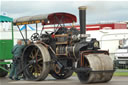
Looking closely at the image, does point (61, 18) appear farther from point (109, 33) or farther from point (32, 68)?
point (109, 33)

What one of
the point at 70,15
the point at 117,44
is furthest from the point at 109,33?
the point at 70,15

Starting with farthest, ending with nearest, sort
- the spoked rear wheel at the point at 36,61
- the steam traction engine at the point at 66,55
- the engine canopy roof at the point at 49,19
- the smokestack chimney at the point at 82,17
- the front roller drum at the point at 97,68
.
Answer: the engine canopy roof at the point at 49,19 → the spoked rear wheel at the point at 36,61 → the smokestack chimney at the point at 82,17 → the steam traction engine at the point at 66,55 → the front roller drum at the point at 97,68

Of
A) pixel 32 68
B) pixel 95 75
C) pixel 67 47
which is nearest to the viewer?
pixel 95 75

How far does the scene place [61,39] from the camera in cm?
1140

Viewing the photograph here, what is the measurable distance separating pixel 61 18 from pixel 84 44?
2.21m

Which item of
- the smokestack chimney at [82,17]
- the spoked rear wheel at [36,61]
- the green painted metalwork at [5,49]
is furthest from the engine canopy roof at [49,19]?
the green painted metalwork at [5,49]

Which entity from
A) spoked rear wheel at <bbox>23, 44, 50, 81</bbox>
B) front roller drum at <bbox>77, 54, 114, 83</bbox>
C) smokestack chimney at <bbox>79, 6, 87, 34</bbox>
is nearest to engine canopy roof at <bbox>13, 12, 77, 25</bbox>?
spoked rear wheel at <bbox>23, 44, 50, 81</bbox>

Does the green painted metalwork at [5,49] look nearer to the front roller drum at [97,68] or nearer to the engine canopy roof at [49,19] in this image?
the engine canopy roof at [49,19]

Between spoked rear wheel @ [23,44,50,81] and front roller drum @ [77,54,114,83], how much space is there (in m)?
1.42

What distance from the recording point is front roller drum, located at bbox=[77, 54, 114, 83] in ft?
32.1

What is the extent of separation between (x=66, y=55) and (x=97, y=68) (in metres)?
1.57

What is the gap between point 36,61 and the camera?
11.6 metres

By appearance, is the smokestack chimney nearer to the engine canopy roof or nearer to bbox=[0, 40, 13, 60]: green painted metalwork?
the engine canopy roof

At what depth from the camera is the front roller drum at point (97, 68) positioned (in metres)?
9.80
